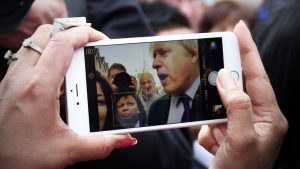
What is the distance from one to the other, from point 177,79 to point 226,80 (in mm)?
123

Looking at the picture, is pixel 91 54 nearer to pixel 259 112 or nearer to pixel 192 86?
pixel 192 86

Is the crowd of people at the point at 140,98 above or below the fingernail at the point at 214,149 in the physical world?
above

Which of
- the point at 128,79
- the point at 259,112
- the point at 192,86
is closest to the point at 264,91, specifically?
the point at 259,112

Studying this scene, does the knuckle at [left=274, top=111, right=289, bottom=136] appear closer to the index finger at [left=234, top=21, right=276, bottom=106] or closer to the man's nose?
the index finger at [left=234, top=21, right=276, bottom=106]

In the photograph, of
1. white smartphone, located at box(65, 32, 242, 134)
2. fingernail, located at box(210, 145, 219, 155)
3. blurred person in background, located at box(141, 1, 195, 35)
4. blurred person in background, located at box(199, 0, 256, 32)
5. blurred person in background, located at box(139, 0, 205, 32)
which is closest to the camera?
white smartphone, located at box(65, 32, 242, 134)

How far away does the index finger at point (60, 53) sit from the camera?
3.03ft

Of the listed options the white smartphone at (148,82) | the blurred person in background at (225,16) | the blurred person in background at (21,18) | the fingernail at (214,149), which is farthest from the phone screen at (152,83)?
the blurred person in background at (225,16)

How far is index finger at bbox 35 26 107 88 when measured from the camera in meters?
0.92

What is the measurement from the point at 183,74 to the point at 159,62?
0.06 m

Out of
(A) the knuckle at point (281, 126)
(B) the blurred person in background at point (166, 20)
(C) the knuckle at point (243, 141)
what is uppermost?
(B) the blurred person in background at point (166, 20)

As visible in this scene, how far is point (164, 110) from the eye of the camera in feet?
3.56

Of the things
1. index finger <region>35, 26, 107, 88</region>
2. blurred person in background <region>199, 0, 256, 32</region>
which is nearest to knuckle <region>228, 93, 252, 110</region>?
index finger <region>35, 26, 107, 88</region>

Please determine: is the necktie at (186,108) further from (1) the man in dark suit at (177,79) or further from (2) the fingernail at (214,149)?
(2) the fingernail at (214,149)

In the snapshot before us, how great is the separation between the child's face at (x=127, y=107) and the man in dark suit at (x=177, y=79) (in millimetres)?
42
